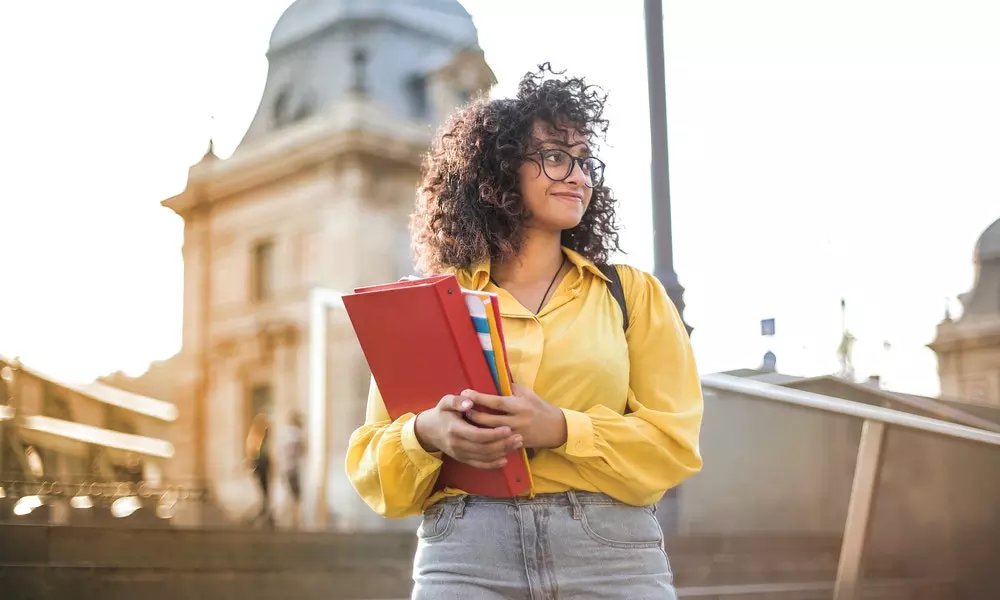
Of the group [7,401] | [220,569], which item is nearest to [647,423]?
[220,569]

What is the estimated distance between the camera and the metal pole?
465 cm

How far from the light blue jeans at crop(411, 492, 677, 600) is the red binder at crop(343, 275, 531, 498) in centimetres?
5

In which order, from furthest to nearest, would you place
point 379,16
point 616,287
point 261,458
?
point 379,16 → point 261,458 → point 616,287

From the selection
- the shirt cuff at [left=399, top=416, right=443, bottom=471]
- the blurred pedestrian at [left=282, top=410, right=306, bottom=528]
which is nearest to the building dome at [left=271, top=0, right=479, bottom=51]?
the blurred pedestrian at [left=282, top=410, right=306, bottom=528]

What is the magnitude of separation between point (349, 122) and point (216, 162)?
5.17ft

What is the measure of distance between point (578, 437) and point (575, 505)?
0.13 meters

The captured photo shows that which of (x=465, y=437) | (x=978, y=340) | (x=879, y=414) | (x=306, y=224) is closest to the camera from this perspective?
(x=465, y=437)

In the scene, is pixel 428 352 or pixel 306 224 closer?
pixel 428 352

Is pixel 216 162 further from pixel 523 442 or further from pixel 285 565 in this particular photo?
pixel 523 442

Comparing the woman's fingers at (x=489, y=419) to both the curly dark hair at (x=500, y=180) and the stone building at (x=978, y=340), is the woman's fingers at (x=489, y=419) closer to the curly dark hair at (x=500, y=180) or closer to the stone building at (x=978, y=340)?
the curly dark hair at (x=500, y=180)

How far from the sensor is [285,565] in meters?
6.39

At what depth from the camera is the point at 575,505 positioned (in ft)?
5.75

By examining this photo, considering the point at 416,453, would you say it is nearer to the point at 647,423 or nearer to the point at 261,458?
the point at 647,423

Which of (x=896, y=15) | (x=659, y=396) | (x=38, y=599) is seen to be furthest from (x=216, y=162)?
(x=659, y=396)
